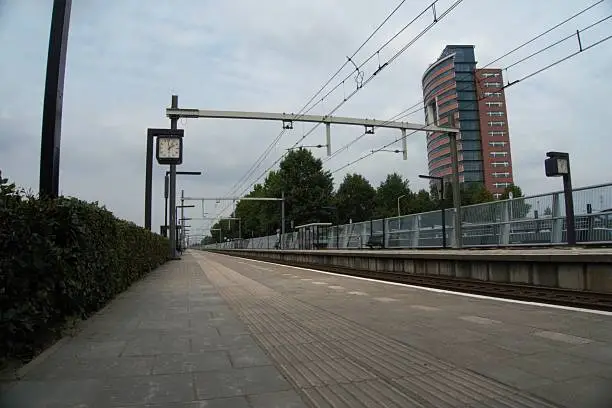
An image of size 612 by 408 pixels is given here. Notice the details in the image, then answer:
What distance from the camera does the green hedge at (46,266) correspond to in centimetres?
442

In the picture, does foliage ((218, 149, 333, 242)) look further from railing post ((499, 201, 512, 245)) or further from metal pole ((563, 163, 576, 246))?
metal pole ((563, 163, 576, 246))

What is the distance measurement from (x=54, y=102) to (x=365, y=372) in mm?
6172

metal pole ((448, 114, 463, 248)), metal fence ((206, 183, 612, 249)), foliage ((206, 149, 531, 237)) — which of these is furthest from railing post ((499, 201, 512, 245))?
foliage ((206, 149, 531, 237))

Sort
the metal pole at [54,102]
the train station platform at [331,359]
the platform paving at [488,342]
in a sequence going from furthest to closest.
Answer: the metal pole at [54,102] < the platform paving at [488,342] < the train station platform at [331,359]

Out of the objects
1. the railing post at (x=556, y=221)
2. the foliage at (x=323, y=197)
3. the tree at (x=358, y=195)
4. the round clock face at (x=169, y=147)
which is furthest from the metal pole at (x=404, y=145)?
the tree at (x=358, y=195)

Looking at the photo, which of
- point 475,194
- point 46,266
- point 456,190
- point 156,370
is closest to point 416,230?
point 456,190

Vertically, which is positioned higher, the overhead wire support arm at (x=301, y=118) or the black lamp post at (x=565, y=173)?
the overhead wire support arm at (x=301, y=118)

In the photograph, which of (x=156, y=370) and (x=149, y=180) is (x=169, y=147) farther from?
(x=156, y=370)

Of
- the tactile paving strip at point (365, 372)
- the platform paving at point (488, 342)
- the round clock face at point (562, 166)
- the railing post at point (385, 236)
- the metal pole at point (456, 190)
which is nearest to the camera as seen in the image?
the tactile paving strip at point (365, 372)

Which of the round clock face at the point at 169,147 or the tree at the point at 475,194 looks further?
the tree at the point at 475,194

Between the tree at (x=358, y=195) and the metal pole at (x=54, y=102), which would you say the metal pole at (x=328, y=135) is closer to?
the metal pole at (x=54, y=102)

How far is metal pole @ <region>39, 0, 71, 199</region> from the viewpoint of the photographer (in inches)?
293

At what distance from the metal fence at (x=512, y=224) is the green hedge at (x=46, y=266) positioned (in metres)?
13.9

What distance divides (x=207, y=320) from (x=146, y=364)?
2853 mm
